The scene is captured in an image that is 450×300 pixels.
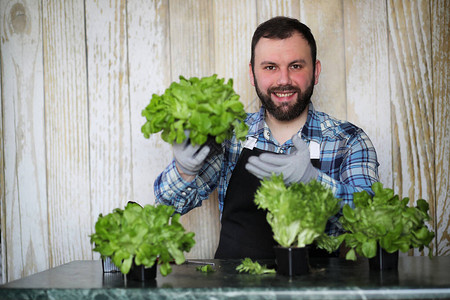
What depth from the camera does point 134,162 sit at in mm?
2557

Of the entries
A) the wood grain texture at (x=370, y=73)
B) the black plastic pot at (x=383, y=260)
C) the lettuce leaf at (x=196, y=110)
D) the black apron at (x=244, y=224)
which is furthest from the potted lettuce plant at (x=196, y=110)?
the wood grain texture at (x=370, y=73)

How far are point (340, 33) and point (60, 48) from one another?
1.40 meters

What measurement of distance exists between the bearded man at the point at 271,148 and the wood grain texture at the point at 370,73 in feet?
0.74

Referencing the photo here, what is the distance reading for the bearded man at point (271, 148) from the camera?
6.89ft

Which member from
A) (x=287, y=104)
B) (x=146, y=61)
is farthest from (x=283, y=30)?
(x=146, y=61)

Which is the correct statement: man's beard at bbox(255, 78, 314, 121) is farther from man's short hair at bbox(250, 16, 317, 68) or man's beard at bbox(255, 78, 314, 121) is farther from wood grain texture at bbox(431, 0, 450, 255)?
wood grain texture at bbox(431, 0, 450, 255)

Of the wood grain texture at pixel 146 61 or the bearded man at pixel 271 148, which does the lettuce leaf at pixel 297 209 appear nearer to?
the bearded man at pixel 271 148

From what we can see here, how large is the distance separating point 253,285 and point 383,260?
1.33ft

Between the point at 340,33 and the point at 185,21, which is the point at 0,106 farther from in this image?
the point at 340,33

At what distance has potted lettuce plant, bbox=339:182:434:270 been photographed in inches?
52.1

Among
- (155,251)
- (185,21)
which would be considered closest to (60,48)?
(185,21)

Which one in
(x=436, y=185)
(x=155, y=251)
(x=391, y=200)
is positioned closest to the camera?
(x=155, y=251)

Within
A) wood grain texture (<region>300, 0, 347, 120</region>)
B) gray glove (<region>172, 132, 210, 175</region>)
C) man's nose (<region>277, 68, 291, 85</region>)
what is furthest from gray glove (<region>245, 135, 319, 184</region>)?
wood grain texture (<region>300, 0, 347, 120</region>)

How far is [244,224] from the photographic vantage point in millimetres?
2139
